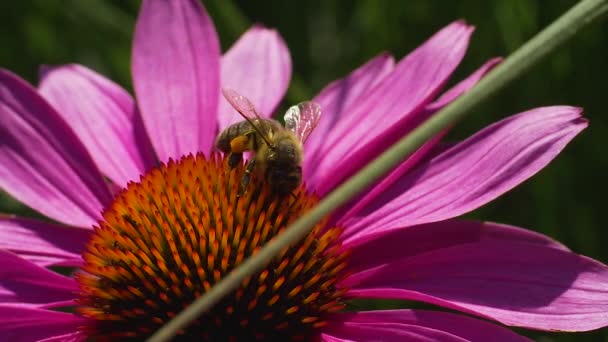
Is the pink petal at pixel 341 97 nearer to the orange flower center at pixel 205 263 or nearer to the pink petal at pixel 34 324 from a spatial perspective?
the orange flower center at pixel 205 263

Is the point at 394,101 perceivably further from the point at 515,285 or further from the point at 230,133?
the point at 515,285

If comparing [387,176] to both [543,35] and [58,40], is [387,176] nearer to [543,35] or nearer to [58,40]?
[543,35]

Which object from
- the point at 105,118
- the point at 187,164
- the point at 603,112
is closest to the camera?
the point at 187,164

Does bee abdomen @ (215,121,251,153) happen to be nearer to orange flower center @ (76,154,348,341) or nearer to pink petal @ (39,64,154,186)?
orange flower center @ (76,154,348,341)

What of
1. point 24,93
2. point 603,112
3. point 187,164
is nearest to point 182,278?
point 187,164

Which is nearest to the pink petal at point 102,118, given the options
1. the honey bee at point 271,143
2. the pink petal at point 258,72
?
the pink petal at point 258,72

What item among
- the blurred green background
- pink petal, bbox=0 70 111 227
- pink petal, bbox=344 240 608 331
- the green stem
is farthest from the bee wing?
the green stem

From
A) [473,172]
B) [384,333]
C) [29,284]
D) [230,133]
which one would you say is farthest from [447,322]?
[29,284]

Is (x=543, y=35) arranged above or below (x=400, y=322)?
above
